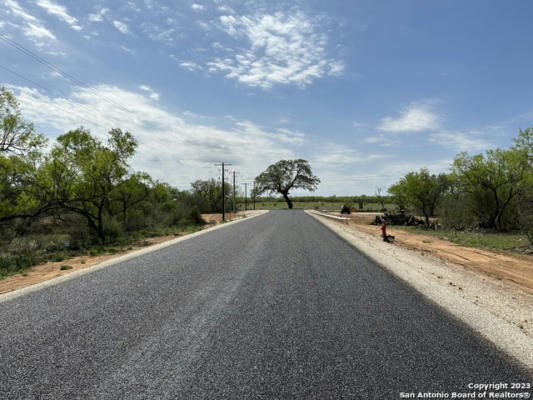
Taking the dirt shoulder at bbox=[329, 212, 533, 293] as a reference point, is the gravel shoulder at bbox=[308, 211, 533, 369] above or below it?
above

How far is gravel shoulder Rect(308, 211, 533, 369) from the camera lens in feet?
12.4

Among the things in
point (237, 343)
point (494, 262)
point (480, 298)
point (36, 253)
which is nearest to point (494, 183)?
point (494, 262)

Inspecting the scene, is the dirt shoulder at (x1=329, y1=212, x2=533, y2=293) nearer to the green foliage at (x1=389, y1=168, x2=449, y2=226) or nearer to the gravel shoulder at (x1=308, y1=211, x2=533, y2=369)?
the gravel shoulder at (x1=308, y1=211, x2=533, y2=369)

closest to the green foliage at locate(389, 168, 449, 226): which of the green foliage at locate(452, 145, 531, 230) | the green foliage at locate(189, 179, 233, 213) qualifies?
the green foliage at locate(452, 145, 531, 230)

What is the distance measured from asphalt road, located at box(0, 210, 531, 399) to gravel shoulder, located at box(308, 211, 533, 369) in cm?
32

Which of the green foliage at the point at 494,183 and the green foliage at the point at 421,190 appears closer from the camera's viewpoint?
the green foliage at the point at 494,183

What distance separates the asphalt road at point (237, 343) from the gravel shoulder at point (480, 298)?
12.5 inches

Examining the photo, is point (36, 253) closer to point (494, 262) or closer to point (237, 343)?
point (237, 343)

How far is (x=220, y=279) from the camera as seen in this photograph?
654 cm

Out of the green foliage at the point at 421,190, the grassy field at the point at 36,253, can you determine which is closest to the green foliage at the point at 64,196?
the grassy field at the point at 36,253

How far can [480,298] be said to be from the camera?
5.54 m

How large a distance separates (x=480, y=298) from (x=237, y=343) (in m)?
4.90

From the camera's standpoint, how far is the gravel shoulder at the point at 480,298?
377 centimetres

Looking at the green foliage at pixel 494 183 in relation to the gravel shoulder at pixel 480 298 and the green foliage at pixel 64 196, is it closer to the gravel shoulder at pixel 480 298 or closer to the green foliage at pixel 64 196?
the gravel shoulder at pixel 480 298
